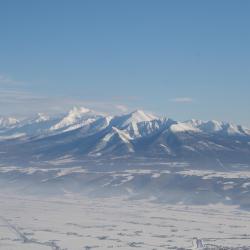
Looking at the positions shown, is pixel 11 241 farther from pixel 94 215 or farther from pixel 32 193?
pixel 32 193

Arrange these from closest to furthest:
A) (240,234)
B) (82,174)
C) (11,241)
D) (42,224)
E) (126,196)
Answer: (11,241) < (240,234) < (42,224) < (126,196) < (82,174)

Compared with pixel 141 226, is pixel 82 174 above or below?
above

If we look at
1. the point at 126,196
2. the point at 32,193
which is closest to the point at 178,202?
the point at 126,196

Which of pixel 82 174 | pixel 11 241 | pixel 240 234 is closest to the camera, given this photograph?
pixel 11 241

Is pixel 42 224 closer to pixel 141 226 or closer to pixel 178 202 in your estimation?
pixel 141 226

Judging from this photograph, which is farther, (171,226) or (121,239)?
(171,226)

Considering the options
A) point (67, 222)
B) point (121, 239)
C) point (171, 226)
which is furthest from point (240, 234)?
point (67, 222)
